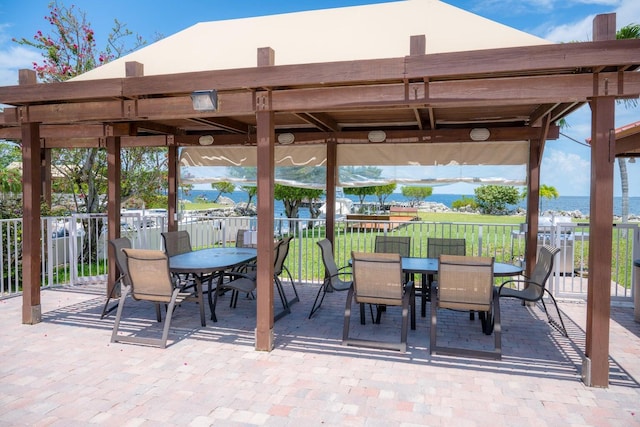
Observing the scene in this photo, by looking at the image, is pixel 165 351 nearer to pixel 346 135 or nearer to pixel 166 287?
pixel 166 287

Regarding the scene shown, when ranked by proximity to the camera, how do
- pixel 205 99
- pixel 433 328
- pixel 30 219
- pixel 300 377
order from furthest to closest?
pixel 30 219 < pixel 433 328 < pixel 205 99 < pixel 300 377

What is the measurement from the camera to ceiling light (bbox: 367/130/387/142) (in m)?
6.92

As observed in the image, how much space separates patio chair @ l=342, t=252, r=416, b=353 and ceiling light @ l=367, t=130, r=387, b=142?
9.93ft

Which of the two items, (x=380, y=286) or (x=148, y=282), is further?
(x=148, y=282)

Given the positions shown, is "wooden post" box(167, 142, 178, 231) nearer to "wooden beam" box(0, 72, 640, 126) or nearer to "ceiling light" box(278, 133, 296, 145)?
"ceiling light" box(278, 133, 296, 145)

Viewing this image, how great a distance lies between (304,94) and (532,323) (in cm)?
387

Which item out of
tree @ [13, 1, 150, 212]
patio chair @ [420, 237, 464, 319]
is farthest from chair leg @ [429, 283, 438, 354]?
tree @ [13, 1, 150, 212]

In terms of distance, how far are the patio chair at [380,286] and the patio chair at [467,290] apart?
305mm

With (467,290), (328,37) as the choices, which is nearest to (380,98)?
(328,37)

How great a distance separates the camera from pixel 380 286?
4.43 metres

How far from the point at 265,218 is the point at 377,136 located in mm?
3292

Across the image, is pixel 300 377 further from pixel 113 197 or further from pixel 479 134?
pixel 479 134

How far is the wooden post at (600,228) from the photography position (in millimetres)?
3412

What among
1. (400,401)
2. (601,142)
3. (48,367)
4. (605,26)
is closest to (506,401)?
(400,401)
